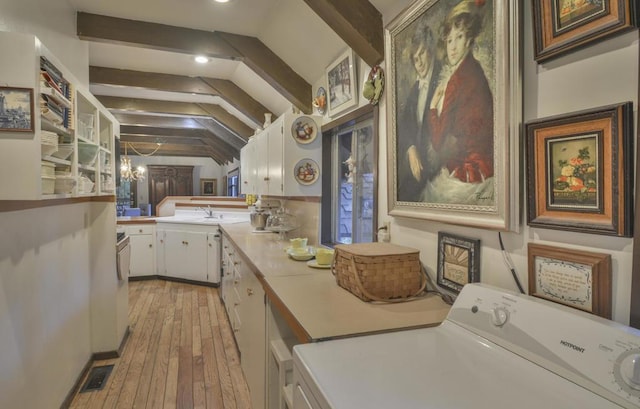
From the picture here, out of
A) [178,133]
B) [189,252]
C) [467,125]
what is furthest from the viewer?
[178,133]

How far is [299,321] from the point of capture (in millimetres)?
1143

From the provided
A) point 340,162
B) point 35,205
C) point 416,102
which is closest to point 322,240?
point 340,162

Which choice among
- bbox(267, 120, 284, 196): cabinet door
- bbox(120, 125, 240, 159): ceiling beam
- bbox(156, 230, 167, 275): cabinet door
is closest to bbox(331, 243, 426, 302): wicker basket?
bbox(267, 120, 284, 196): cabinet door

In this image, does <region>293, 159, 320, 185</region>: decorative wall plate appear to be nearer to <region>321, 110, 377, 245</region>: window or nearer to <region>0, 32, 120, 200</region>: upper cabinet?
<region>321, 110, 377, 245</region>: window

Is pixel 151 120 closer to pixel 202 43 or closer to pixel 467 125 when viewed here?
pixel 202 43

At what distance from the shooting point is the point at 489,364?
868mm

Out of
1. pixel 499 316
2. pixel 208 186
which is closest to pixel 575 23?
pixel 499 316

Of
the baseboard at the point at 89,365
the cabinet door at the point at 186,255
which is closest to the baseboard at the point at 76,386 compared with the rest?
the baseboard at the point at 89,365

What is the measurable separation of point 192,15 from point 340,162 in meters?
1.54

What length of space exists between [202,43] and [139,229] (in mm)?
3132

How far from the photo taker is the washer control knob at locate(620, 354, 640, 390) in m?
0.65

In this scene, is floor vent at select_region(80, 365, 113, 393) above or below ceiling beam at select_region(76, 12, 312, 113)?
below

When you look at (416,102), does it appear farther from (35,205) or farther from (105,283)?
(105,283)

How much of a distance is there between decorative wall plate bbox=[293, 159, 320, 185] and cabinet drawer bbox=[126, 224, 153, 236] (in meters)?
3.17
